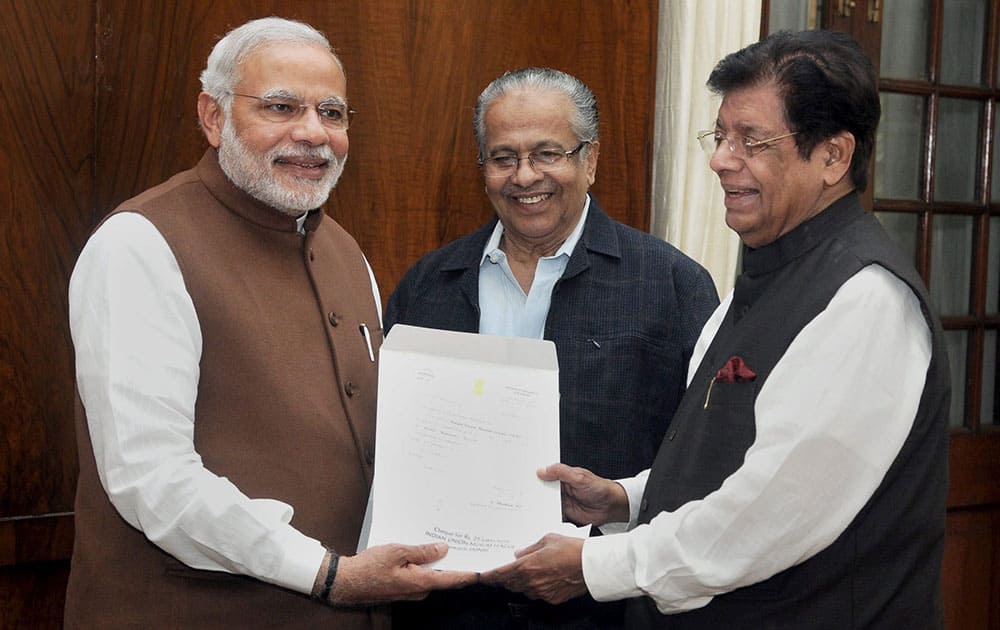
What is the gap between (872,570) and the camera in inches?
61.4

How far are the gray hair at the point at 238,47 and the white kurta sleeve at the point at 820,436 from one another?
3.52ft

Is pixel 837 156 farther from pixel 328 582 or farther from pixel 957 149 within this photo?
pixel 957 149

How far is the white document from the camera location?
1.84 meters

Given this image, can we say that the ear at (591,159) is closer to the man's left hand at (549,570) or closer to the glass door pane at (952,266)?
the man's left hand at (549,570)

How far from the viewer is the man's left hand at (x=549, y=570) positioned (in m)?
1.79

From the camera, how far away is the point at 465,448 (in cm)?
185

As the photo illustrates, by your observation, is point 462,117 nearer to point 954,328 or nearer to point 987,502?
point 954,328

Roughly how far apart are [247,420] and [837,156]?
1066 millimetres

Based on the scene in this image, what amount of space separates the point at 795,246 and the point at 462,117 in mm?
1472

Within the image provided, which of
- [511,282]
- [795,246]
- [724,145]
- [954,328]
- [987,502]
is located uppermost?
[724,145]

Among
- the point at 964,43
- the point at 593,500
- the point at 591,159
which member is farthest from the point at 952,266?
the point at 593,500

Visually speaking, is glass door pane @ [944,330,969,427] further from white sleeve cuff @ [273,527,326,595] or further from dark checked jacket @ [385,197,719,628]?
white sleeve cuff @ [273,527,326,595]

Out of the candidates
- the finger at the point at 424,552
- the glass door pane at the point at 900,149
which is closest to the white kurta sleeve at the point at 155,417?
the finger at the point at 424,552

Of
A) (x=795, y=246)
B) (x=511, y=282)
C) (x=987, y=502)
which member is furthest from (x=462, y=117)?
(x=987, y=502)
